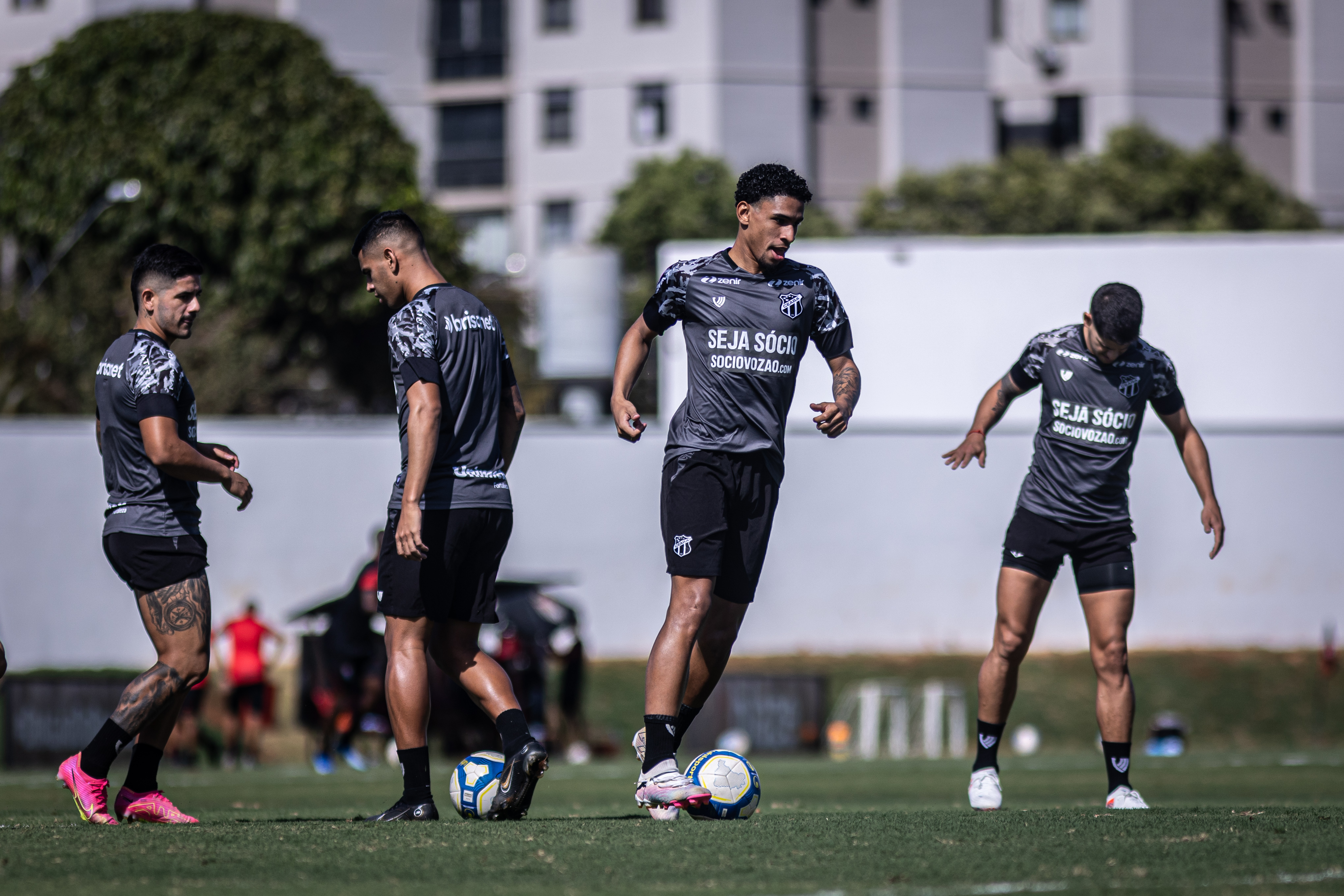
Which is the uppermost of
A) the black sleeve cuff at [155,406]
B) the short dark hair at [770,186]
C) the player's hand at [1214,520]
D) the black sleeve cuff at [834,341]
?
the short dark hair at [770,186]

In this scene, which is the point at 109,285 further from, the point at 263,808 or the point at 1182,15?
the point at 1182,15

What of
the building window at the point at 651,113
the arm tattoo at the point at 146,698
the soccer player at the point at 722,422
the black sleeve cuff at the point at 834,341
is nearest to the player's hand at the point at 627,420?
the soccer player at the point at 722,422

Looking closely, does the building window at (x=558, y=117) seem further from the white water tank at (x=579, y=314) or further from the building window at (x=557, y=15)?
the white water tank at (x=579, y=314)

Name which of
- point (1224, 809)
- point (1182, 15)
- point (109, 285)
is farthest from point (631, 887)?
point (1182, 15)

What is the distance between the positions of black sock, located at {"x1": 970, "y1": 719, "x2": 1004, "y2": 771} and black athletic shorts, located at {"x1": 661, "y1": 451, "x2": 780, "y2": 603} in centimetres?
169

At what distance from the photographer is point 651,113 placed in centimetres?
5425

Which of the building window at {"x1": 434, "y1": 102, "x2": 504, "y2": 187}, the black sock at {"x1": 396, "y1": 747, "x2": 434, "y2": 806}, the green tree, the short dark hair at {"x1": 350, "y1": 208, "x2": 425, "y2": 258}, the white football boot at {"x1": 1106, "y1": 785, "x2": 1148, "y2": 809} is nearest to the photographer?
the black sock at {"x1": 396, "y1": 747, "x2": 434, "y2": 806}

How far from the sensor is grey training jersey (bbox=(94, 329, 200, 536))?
629cm

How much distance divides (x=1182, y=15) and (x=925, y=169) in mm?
10220

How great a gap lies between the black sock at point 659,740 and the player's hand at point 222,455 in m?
1.92

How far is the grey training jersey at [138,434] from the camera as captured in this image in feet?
20.6

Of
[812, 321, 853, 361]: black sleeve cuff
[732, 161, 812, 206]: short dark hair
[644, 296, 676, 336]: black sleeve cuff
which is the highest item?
[732, 161, 812, 206]: short dark hair

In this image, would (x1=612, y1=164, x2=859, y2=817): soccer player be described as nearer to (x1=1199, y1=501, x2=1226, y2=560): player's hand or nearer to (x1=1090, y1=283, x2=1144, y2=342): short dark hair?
(x1=1090, y1=283, x2=1144, y2=342): short dark hair

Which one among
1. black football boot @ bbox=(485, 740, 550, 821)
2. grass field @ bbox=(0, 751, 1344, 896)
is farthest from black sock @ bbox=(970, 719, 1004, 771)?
black football boot @ bbox=(485, 740, 550, 821)
